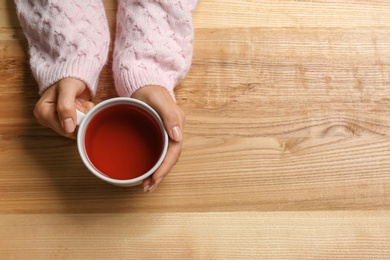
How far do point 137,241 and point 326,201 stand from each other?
281mm

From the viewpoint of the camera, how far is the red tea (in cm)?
58

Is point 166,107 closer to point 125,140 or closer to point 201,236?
point 125,140

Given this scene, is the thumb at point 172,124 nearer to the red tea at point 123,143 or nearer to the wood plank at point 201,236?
the red tea at point 123,143

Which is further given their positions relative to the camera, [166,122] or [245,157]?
[245,157]

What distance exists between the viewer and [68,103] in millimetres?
584

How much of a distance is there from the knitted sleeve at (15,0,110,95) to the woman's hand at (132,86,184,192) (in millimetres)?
93

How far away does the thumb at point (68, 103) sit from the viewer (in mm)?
571

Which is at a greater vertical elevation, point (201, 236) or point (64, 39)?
point (64, 39)

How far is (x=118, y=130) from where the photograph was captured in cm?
59

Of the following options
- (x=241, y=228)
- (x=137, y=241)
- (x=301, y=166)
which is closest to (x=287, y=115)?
(x=301, y=166)

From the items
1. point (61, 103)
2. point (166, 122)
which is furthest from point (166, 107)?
point (61, 103)

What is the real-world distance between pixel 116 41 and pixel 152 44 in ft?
0.24

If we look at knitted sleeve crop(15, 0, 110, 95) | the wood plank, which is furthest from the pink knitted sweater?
the wood plank

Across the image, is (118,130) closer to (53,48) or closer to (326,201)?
(53,48)
